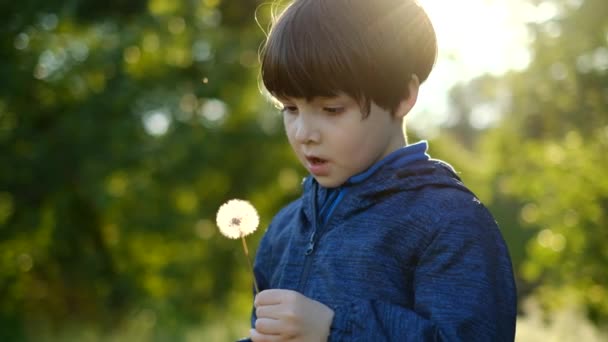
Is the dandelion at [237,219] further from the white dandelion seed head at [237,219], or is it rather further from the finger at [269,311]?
the finger at [269,311]

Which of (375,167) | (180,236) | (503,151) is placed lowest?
(180,236)

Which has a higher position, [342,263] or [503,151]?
[342,263]

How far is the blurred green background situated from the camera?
675 centimetres

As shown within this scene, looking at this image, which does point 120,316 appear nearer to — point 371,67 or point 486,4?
point 486,4

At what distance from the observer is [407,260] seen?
5.46ft

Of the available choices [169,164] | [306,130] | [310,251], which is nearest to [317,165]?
[306,130]

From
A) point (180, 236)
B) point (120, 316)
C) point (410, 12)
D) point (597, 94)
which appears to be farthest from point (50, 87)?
point (410, 12)

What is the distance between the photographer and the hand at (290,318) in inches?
61.6

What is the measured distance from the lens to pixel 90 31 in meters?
8.98

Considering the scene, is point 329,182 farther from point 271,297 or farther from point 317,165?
point 271,297

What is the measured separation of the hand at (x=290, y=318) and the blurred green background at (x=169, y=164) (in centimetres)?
520

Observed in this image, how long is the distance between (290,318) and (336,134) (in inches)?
17.0

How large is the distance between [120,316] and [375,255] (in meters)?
9.23

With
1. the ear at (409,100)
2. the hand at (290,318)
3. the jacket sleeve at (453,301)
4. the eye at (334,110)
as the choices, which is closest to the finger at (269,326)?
the hand at (290,318)
